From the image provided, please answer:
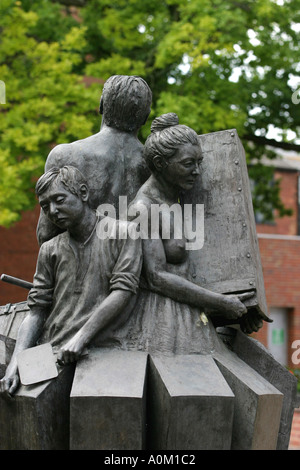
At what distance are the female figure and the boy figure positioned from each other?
0.12 m

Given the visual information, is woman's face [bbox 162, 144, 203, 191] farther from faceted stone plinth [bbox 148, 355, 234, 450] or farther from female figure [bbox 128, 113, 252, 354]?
faceted stone plinth [bbox 148, 355, 234, 450]

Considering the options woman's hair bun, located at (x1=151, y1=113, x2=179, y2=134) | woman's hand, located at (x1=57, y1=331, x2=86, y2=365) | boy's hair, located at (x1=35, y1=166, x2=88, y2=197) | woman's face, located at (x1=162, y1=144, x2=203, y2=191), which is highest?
woman's hair bun, located at (x1=151, y1=113, x2=179, y2=134)

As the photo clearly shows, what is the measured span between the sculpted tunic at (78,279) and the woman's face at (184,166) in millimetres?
483

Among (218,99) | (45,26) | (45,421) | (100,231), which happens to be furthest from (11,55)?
(45,421)

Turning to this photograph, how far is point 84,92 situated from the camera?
1098 centimetres

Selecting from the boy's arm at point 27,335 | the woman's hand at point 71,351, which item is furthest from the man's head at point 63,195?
the woman's hand at point 71,351

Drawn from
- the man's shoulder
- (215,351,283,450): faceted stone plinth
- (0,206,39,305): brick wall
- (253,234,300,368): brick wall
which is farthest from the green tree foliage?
(215,351,283,450): faceted stone plinth

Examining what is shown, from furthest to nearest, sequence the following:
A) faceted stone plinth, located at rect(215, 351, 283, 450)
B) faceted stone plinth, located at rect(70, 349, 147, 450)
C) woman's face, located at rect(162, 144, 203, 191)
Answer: woman's face, located at rect(162, 144, 203, 191) → faceted stone plinth, located at rect(215, 351, 283, 450) → faceted stone plinth, located at rect(70, 349, 147, 450)

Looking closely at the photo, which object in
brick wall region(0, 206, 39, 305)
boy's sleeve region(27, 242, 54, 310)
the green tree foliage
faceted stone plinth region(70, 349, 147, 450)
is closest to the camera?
faceted stone plinth region(70, 349, 147, 450)

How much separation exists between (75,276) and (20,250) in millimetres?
11303

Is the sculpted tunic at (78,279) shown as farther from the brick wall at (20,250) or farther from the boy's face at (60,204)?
the brick wall at (20,250)

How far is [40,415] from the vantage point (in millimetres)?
3592

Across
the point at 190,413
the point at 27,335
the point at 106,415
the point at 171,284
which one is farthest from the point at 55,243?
the point at 190,413

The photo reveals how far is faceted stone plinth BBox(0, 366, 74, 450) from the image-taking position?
141 inches
